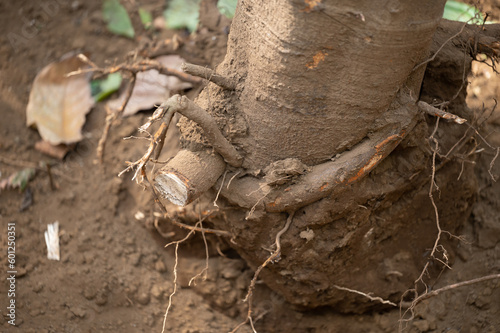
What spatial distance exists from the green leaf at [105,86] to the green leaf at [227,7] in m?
0.61

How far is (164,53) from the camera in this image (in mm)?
2346

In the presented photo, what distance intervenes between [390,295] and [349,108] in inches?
32.1

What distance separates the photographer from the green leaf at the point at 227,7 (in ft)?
7.69

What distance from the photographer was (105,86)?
2.48 metres

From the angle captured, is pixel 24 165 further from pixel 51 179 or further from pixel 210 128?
pixel 210 128

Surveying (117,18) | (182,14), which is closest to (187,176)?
(182,14)

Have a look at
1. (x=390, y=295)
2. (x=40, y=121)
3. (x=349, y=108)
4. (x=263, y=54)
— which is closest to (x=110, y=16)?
(x=40, y=121)

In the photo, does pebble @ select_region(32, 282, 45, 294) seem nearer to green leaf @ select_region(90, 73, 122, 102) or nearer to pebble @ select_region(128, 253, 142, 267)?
pebble @ select_region(128, 253, 142, 267)

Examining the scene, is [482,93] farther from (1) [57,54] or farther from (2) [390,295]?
(1) [57,54]

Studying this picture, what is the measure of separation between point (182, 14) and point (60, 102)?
758 mm

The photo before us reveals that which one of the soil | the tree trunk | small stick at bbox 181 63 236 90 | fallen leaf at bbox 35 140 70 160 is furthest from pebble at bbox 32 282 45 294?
small stick at bbox 181 63 236 90

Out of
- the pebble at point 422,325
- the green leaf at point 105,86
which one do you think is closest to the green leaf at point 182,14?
the green leaf at point 105,86

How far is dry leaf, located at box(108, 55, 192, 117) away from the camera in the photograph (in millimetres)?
2309

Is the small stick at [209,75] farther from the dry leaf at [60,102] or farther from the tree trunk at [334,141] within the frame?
the dry leaf at [60,102]
